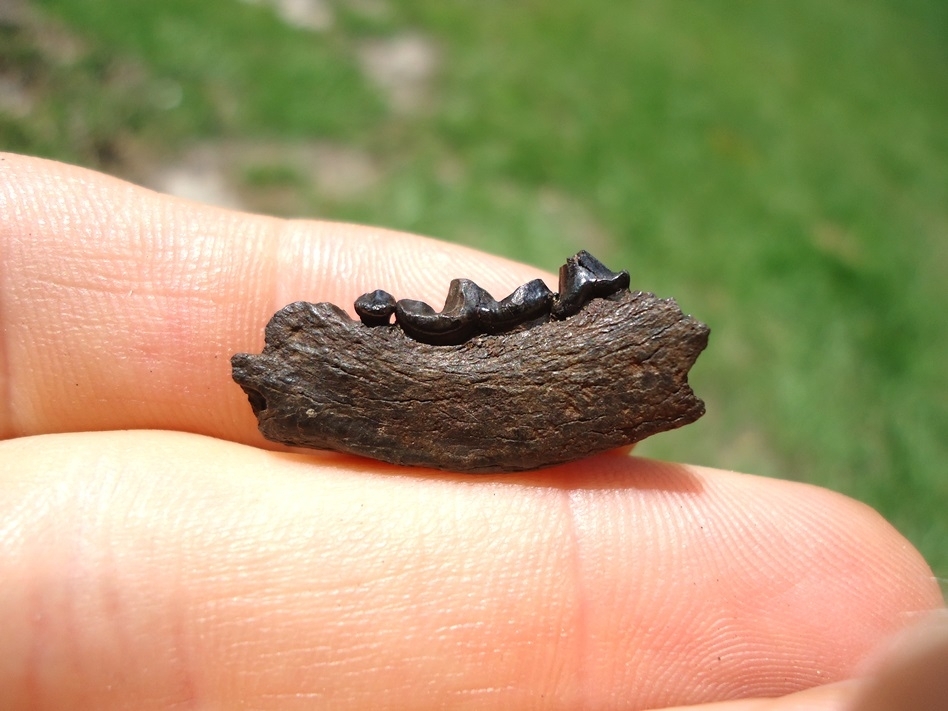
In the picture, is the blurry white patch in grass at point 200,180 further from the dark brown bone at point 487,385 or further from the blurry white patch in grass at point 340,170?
the dark brown bone at point 487,385

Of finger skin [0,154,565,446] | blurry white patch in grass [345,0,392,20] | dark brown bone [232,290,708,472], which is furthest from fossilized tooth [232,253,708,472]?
blurry white patch in grass [345,0,392,20]

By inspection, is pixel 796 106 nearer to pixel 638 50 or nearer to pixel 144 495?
pixel 638 50

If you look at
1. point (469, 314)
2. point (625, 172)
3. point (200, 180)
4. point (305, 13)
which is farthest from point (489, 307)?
point (305, 13)

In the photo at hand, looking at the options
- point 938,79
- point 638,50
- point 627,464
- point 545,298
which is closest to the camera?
point 545,298

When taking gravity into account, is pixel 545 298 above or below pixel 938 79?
below

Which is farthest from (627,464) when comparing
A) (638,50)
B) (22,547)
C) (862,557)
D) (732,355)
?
(638,50)

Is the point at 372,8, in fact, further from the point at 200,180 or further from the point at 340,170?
the point at 200,180
